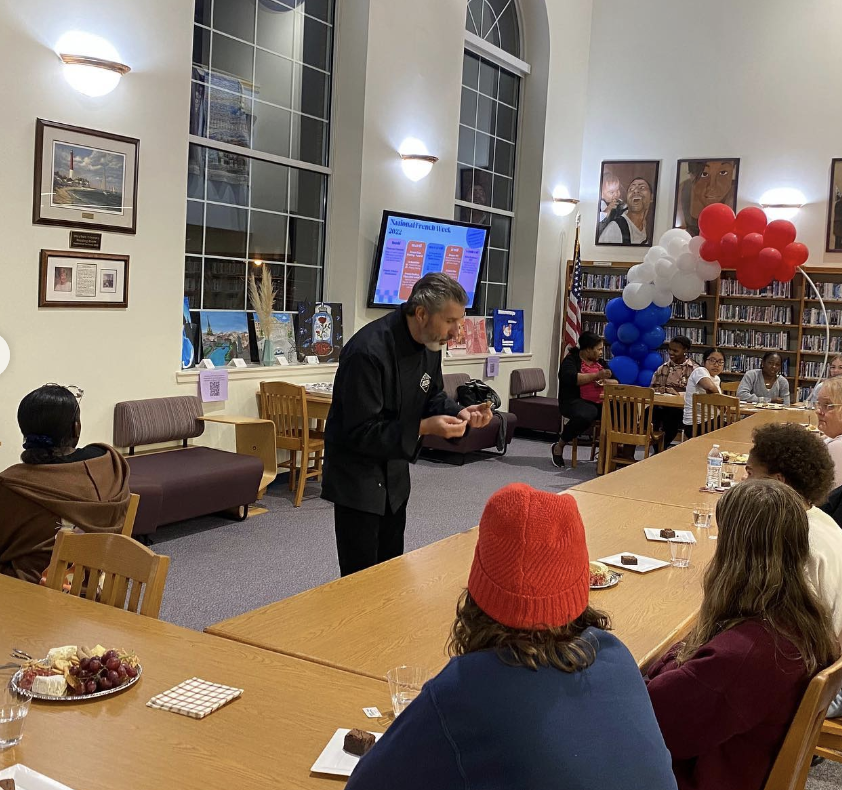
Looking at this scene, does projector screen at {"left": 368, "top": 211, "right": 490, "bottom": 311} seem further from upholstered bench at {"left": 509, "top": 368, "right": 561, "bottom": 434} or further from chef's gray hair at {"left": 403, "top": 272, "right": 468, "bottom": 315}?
chef's gray hair at {"left": 403, "top": 272, "right": 468, "bottom": 315}

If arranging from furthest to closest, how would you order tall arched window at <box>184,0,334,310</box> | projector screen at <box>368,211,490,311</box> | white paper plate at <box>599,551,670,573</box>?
projector screen at <box>368,211,490,311</box> < tall arched window at <box>184,0,334,310</box> < white paper plate at <box>599,551,670,573</box>

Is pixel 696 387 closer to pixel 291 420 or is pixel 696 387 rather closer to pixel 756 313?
pixel 756 313

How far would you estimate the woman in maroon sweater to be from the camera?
6.32 feet

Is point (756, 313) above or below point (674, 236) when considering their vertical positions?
below

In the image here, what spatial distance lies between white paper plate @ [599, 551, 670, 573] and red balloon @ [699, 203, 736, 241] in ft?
25.2

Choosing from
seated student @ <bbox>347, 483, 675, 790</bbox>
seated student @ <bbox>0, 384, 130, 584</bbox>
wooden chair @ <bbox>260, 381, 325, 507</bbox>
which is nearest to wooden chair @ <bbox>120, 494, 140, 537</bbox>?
seated student @ <bbox>0, 384, 130, 584</bbox>

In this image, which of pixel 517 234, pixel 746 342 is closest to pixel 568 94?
pixel 517 234

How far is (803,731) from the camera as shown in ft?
6.17

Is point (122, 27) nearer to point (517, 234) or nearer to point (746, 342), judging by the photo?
point (517, 234)

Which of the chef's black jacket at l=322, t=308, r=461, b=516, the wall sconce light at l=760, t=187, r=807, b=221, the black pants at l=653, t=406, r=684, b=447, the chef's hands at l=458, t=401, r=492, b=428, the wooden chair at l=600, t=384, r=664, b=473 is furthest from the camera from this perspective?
the wall sconce light at l=760, t=187, r=807, b=221

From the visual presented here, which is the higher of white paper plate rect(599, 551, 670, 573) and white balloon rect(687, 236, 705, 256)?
white balloon rect(687, 236, 705, 256)

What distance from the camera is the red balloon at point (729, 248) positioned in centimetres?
993

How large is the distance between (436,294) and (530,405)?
25.5 feet

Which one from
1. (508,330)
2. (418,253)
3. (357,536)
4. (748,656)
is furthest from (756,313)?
(748,656)
